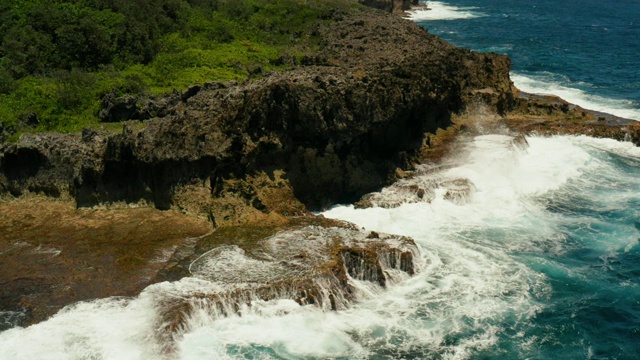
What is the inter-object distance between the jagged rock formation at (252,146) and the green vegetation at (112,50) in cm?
328

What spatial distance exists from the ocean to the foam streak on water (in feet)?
0.19

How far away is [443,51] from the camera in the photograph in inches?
1784

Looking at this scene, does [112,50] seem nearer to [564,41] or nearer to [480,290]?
[480,290]

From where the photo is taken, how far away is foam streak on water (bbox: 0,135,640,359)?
2208 centimetres

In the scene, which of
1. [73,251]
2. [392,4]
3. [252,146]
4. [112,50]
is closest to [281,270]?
[252,146]

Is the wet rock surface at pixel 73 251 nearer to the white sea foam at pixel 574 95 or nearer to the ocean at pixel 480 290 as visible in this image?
the ocean at pixel 480 290

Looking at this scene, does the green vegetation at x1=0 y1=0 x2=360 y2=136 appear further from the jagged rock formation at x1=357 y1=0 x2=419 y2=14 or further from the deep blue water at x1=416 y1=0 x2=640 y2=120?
the jagged rock formation at x1=357 y1=0 x2=419 y2=14

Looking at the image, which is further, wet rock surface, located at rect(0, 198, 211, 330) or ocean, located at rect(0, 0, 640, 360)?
wet rock surface, located at rect(0, 198, 211, 330)

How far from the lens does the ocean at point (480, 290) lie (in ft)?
72.8

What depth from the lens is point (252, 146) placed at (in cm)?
3102

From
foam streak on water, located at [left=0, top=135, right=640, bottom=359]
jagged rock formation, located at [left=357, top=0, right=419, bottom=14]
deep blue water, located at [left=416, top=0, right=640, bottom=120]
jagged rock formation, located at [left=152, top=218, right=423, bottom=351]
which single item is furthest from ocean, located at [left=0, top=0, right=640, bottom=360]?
jagged rock formation, located at [left=357, top=0, right=419, bottom=14]

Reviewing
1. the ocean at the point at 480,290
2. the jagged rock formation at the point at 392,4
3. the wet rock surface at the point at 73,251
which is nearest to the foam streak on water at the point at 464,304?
the ocean at the point at 480,290

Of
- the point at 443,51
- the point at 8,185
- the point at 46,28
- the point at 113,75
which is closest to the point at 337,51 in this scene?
the point at 443,51

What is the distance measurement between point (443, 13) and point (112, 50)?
86944 mm
